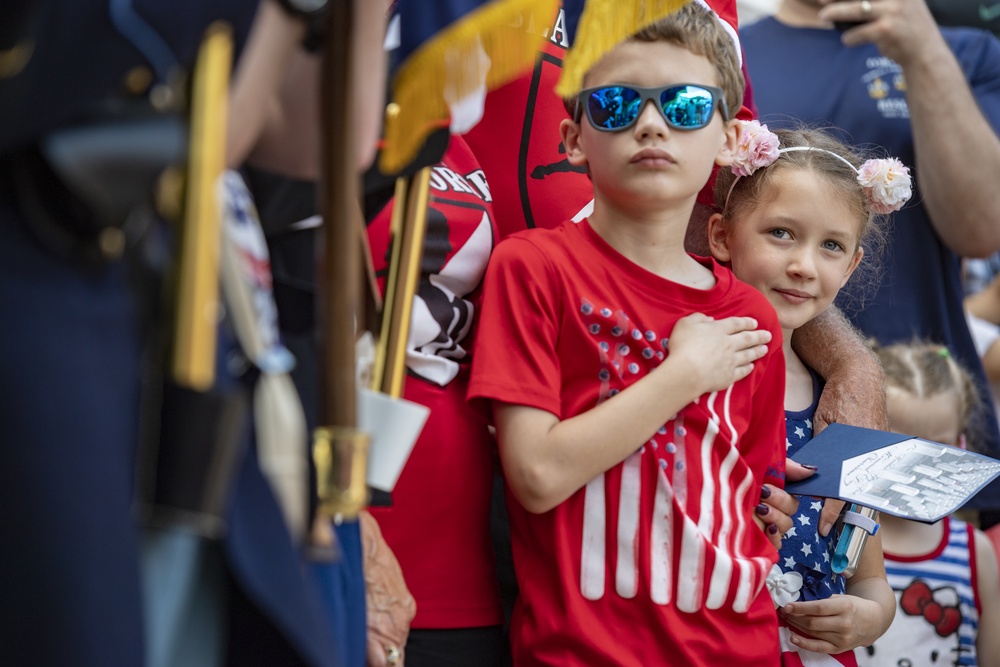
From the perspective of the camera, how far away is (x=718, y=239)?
2.47 metres

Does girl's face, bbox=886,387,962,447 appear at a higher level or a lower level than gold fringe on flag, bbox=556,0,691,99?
lower

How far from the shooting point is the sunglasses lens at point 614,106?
1.96 metres

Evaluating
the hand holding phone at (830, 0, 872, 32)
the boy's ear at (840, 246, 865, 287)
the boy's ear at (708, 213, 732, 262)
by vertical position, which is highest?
the hand holding phone at (830, 0, 872, 32)

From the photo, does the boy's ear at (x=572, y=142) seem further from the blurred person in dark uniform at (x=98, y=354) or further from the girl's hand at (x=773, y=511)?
the blurred person in dark uniform at (x=98, y=354)

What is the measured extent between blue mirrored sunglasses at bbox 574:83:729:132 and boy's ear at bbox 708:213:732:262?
1.60 feet

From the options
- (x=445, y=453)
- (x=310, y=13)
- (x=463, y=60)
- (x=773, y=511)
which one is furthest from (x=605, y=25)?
(x=773, y=511)

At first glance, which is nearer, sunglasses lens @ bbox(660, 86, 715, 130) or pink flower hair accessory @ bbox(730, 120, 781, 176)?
sunglasses lens @ bbox(660, 86, 715, 130)

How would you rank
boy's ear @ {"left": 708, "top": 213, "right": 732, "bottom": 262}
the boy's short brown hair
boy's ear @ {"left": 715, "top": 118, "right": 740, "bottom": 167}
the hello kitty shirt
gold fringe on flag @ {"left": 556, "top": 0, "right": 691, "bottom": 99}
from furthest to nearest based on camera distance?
the hello kitty shirt < boy's ear @ {"left": 708, "top": 213, "right": 732, "bottom": 262} < boy's ear @ {"left": 715, "top": 118, "right": 740, "bottom": 167} < the boy's short brown hair < gold fringe on flag @ {"left": 556, "top": 0, "right": 691, "bottom": 99}

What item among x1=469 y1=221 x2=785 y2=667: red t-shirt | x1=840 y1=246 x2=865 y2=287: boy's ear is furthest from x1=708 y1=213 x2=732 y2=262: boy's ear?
x1=469 y1=221 x2=785 y2=667: red t-shirt

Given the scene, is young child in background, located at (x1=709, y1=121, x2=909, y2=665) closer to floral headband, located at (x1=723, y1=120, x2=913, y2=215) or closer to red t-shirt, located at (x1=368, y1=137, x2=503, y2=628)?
floral headband, located at (x1=723, y1=120, x2=913, y2=215)

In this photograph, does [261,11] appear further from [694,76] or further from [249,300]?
[694,76]

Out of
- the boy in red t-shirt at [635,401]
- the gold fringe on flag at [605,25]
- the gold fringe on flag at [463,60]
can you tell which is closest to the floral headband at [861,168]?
the boy in red t-shirt at [635,401]

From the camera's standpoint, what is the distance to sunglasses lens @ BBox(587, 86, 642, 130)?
196cm

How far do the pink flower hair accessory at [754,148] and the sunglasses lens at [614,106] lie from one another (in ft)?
1.37
